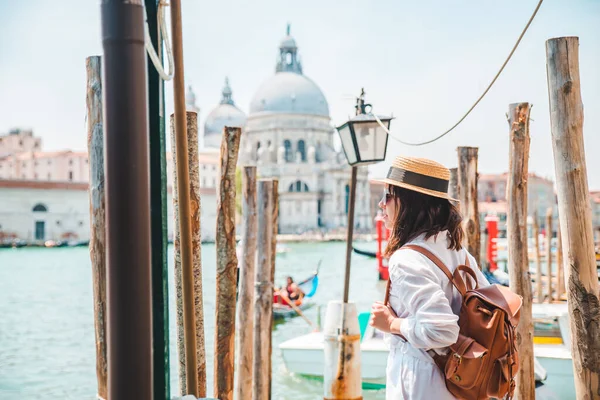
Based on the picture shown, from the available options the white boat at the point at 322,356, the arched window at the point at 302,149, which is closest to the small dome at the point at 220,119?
the arched window at the point at 302,149

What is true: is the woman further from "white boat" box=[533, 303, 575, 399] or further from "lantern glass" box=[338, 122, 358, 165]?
"white boat" box=[533, 303, 575, 399]

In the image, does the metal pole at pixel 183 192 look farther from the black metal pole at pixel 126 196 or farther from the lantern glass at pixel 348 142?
the lantern glass at pixel 348 142

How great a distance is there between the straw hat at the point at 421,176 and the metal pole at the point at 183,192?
0.42 m

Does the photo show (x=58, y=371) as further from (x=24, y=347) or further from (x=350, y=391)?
(x=350, y=391)

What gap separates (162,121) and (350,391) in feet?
7.81

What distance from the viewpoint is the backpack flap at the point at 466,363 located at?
129 centimetres

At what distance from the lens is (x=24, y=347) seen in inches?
333

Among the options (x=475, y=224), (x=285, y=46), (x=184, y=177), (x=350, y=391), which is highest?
(x=285, y=46)

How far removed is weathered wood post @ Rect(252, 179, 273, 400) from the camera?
3490mm

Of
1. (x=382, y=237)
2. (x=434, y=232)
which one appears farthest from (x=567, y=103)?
(x=382, y=237)

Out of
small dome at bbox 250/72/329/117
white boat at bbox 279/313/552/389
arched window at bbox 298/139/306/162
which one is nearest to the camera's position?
white boat at bbox 279/313/552/389

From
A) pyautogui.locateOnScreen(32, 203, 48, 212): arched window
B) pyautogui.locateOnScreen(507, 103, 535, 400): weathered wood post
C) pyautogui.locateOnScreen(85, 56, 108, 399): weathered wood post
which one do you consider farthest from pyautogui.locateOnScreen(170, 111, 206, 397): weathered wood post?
pyautogui.locateOnScreen(32, 203, 48, 212): arched window

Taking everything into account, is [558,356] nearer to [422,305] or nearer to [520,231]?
[520,231]

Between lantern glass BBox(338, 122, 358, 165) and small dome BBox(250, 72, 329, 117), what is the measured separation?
42587 mm
